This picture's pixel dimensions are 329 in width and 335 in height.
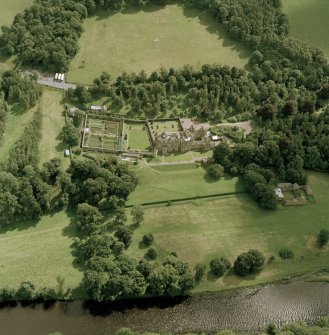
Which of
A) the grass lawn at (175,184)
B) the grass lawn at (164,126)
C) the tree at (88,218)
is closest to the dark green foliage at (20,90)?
the grass lawn at (164,126)

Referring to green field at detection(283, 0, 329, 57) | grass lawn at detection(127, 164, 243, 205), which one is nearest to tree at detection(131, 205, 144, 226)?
grass lawn at detection(127, 164, 243, 205)

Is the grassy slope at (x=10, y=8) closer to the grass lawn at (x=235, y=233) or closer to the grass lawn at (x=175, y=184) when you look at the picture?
the grass lawn at (x=175, y=184)

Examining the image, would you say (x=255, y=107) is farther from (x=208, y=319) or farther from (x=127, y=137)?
(x=208, y=319)

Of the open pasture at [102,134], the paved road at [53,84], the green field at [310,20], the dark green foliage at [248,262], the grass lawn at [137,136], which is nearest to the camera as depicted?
the dark green foliage at [248,262]

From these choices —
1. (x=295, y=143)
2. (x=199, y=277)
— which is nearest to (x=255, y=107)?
(x=295, y=143)

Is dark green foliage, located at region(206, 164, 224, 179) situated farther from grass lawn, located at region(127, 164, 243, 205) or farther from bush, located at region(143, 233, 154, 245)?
bush, located at region(143, 233, 154, 245)
